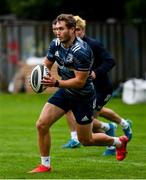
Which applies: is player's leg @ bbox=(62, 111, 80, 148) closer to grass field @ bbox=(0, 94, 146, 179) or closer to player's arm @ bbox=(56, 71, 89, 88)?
grass field @ bbox=(0, 94, 146, 179)

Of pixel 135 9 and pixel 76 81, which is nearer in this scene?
pixel 76 81

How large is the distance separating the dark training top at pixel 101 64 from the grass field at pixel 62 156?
3.58 ft

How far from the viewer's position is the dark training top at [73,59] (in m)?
11.7

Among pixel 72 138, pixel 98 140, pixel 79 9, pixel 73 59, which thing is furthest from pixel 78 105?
pixel 79 9

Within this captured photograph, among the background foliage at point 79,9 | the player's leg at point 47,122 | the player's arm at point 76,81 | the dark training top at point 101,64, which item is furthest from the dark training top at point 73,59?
the background foliage at point 79,9

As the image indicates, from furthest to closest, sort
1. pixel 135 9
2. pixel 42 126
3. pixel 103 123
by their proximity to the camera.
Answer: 1. pixel 135 9
2. pixel 103 123
3. pixel 42 126

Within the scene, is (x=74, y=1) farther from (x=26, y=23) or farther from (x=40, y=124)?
(x=40, y=124)

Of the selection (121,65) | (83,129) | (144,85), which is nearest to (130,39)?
(121,65)

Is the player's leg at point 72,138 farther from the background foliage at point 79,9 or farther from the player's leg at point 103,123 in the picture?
the background foliage at point 79,9

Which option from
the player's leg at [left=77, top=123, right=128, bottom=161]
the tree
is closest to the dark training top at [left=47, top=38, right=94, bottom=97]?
the player's leg at [left=77, top=123, right=128, bottom=161]

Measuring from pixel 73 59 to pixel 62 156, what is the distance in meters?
2.75

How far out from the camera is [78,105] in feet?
39.7

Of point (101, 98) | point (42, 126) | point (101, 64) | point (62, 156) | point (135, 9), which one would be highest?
point (101, 64)

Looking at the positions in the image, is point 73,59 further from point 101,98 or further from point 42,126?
point 101,98
